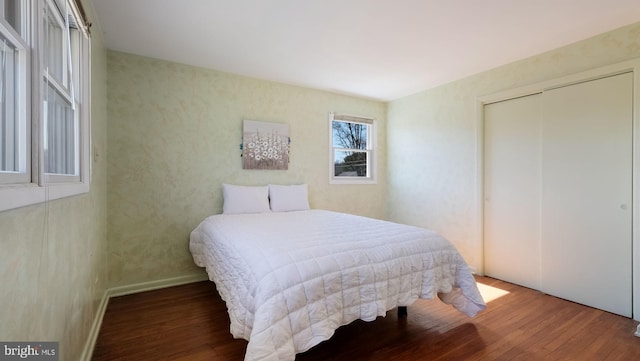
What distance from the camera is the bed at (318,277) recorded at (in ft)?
4.73

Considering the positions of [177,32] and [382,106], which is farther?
[382,106]

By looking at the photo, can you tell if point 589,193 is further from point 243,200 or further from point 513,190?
point 243,200

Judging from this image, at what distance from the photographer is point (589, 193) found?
2.58 meters

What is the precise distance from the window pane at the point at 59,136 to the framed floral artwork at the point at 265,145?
192 cm

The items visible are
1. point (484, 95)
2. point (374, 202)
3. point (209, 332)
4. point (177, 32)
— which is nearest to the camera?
point (209, 332)

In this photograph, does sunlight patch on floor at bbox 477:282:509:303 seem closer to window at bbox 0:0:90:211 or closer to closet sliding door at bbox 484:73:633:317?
closet sliding door at bbox 484:73:633:317

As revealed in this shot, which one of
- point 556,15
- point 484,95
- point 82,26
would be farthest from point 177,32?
point 484,95

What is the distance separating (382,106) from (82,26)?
392 centimetres

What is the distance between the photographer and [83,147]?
Answer: 1745 millimetres

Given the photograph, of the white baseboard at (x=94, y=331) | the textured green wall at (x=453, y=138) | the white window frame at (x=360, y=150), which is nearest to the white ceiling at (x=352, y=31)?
the textured green wall at (x=453, y=138)

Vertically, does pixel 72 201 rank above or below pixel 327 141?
below

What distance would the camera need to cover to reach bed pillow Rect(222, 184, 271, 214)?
324cm

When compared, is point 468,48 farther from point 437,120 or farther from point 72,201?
point 72,201

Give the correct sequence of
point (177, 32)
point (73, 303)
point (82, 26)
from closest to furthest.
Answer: point (73, 303)
point (82, 26)
point (177, 32)
